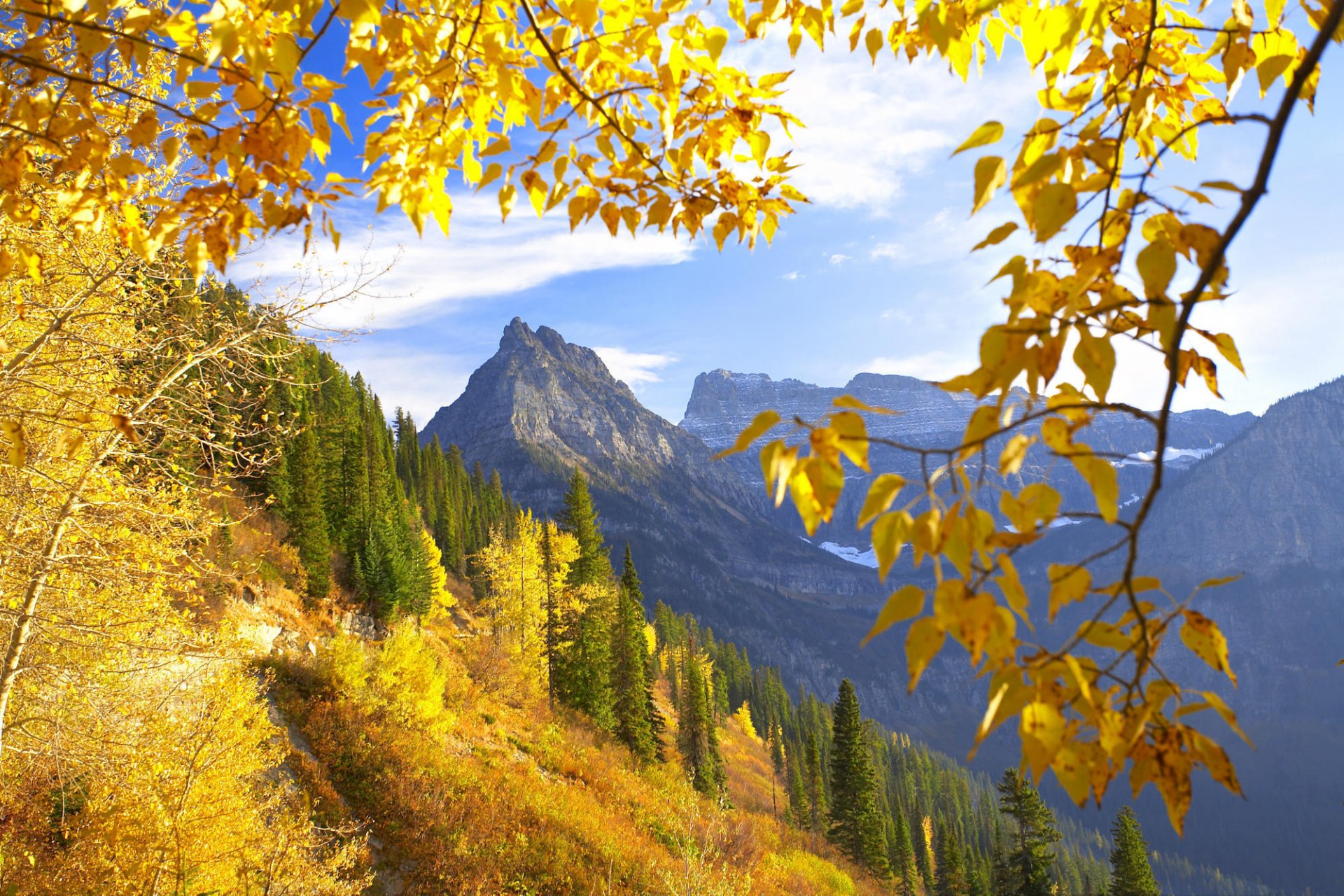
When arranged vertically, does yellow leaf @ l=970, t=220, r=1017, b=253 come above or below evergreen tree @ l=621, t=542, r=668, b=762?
above

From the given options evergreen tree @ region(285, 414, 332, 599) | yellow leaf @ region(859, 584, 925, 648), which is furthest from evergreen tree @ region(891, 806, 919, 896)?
yellow leaf @ region(859, 584, 925, 648)

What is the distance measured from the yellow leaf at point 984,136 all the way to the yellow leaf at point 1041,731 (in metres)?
0.94

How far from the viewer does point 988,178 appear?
3.87ft

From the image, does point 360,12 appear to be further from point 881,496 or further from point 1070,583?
point 1070,583

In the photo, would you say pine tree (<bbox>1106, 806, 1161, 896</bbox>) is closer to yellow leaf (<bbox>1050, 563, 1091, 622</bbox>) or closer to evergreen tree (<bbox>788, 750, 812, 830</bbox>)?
evergreen tree (<bbox>788, 750, 812, 830</bbox>)

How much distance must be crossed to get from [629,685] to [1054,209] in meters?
30.8

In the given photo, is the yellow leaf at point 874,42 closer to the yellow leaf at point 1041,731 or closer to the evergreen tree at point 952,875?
the yellow leaf at point 1041,731

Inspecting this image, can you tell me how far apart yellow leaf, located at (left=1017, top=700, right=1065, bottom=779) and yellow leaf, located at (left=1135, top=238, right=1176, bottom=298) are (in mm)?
627

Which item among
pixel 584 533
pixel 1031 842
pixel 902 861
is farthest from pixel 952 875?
pixel 584 533

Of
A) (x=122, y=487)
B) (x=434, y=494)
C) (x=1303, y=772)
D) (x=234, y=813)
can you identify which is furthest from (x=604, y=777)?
(x=1303, y=772)

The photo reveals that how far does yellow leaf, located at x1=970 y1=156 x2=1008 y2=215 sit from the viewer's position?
3.83 feet

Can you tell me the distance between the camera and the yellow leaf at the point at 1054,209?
1061 millimetres

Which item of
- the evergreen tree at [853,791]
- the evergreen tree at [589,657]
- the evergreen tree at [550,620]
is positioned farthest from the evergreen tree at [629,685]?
the evergreen tree at [853,791]

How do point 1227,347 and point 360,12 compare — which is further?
point 360,12
